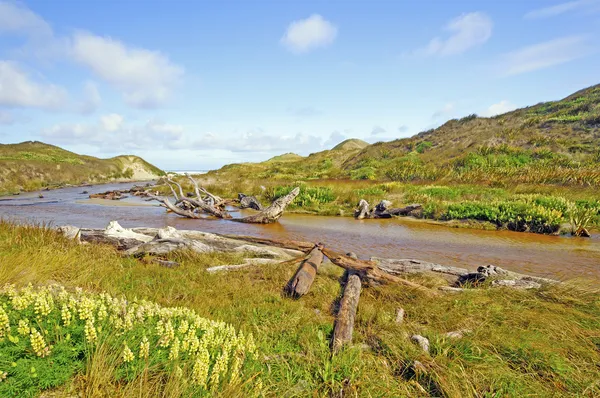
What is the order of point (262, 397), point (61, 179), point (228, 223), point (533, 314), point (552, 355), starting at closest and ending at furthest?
1. point (262, 397)
2. point (552, 355)
3. point (533, 314)
4. point (228, 223)
5. point (61, 179)

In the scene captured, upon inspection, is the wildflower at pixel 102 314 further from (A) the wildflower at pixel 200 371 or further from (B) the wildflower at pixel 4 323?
(A) the wildflower at pixel 200 371

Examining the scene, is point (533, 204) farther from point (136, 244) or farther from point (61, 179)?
point (61, 179)

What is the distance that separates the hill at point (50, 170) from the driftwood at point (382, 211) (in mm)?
34318

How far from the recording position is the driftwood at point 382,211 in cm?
1725

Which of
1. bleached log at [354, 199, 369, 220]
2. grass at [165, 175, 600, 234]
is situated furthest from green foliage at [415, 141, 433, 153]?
bleached log at [354, 199, 369, 220]

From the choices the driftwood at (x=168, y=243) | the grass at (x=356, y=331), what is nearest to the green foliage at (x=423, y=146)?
the driftwood at (x=168, y=243)

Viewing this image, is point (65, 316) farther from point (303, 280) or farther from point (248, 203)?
point (248, 203)

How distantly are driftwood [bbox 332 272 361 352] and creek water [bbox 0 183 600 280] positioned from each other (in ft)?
12.6

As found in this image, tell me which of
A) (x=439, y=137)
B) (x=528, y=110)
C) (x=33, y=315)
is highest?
(x=528, y=110)

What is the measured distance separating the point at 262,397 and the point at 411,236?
10981mm

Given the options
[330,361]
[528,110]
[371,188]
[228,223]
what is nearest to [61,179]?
[228,223]

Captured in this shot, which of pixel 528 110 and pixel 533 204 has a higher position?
pixel 528 110

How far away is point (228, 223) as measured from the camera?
15.5 meters

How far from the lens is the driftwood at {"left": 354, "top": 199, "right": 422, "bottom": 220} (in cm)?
1725
